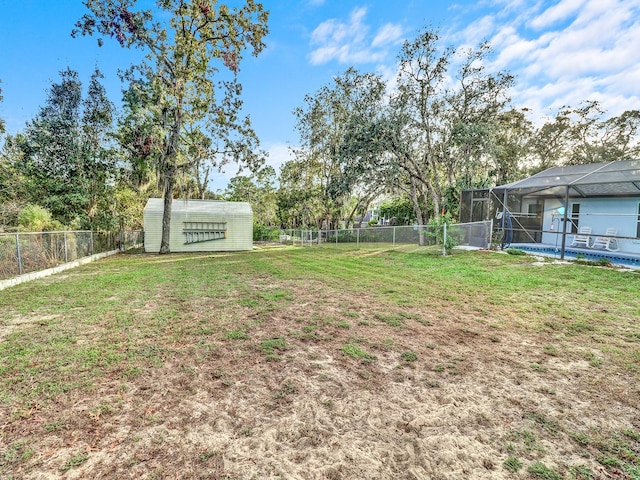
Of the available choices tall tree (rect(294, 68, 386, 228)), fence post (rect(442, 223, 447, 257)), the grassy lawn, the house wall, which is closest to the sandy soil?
the grassy lawn

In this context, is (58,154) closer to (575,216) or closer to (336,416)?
(336,416)

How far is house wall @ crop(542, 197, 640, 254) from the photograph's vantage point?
1047cm

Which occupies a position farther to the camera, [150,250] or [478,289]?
[150,250]

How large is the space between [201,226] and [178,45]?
8773mm

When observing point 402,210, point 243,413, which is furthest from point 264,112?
point 243,413

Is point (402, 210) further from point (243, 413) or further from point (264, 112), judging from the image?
point (243, 413)

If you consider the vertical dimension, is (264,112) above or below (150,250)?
above

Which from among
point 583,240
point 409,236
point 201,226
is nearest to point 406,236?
point 409,236

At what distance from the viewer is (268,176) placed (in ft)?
111

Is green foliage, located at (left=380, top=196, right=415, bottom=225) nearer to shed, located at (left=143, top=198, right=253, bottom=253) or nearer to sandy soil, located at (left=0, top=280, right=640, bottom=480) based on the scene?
shed, located at (left=143, top=198, right=253, bottom=253)

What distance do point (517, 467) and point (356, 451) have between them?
959 mm

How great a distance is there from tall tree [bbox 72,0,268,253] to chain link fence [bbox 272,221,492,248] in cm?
958

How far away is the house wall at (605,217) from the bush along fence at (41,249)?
16718 mm

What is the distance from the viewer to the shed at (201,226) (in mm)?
16125
